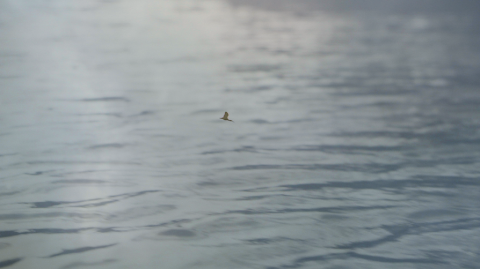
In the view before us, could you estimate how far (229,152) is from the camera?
355 centimetres

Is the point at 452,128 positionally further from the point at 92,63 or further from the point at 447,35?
the point at 447,35

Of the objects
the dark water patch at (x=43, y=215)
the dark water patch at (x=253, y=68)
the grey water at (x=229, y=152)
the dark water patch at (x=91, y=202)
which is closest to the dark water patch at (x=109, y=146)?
the grey water at (x=229, y=152)

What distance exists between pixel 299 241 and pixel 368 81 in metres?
3.38

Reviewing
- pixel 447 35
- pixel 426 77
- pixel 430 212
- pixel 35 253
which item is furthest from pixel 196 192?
pixel 447 35

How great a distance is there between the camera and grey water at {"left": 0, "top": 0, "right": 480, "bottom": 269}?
2.33 meters

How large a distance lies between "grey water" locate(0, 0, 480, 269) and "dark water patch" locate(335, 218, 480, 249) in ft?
0.03

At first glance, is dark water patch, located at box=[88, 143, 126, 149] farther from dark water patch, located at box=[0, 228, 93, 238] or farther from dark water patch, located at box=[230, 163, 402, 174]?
dark water patch, located at box=[0, 228, 93, 238]

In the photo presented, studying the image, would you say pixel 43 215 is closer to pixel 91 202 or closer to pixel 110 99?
pixel 91 202

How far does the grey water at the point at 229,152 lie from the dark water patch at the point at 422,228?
0.4 inches

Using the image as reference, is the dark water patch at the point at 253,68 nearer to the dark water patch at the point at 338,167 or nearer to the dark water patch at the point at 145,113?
the dark water patch at the point at 145,113

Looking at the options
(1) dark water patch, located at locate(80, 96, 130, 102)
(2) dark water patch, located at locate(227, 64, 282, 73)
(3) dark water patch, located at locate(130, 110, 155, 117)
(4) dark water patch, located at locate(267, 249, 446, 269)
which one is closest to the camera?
(4) dark water patch, located at locate(267, 249, 446, 269)

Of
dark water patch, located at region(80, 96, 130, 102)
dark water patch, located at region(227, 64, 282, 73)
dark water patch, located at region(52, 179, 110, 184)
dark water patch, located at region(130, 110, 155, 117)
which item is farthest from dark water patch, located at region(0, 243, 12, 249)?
dark water patch, located at region(227, 64, 282, 73)

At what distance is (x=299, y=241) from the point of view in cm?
239

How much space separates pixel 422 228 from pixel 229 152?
56.5 inches
